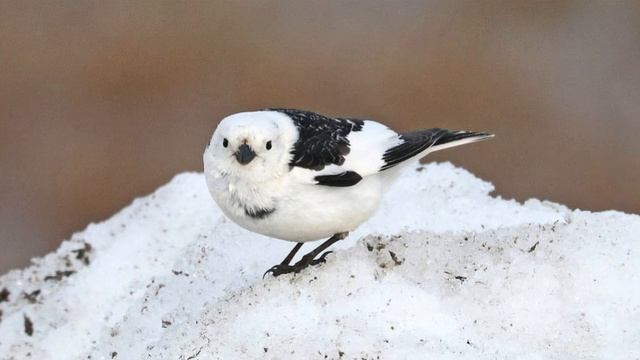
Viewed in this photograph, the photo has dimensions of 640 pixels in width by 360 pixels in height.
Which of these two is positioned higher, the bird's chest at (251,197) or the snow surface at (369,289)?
the bird's chest at (251,197)

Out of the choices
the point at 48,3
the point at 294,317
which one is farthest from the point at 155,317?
the point at 48,3

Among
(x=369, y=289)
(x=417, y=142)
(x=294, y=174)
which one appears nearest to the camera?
(x=369, y=289)

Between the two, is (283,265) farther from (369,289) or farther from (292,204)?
(369,289)

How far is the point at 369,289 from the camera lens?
340 centimetres

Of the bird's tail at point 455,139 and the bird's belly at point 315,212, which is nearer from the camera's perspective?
the bird's belly at point 315,212

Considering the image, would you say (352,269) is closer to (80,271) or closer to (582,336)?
(582,336)

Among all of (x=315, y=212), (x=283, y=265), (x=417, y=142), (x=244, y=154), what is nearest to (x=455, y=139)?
(x=417, y=142)

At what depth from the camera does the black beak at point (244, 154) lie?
11.2 feet

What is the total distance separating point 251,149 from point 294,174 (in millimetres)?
186

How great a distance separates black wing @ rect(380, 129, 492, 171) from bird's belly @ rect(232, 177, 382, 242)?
0.14 meters

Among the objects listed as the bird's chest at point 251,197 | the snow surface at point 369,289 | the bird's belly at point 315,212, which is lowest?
the snow surface at point 369,289

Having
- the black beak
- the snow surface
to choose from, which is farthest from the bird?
the snow surface

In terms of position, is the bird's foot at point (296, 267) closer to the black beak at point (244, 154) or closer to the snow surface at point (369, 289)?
the snow surface at point (369, 289)

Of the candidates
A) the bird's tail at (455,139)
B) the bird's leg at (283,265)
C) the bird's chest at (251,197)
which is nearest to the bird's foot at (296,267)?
the bird's leg at (283,265)
